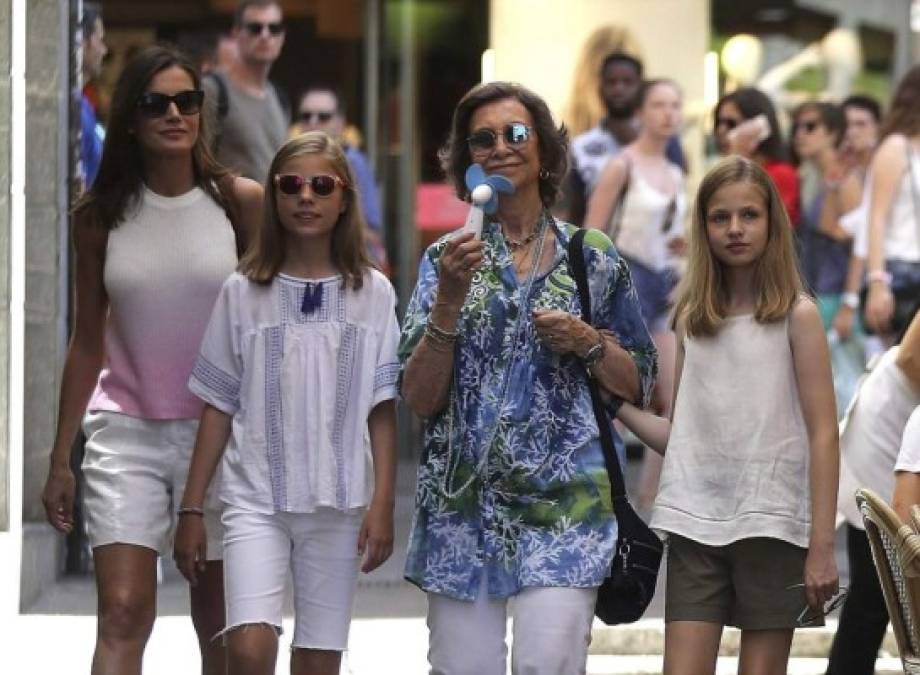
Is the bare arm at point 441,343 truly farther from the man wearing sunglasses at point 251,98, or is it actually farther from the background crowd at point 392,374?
the man wearing sunglasses at point 251,98

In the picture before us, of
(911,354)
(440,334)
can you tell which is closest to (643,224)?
(911,354)

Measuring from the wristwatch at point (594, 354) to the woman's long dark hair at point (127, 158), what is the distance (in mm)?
1351

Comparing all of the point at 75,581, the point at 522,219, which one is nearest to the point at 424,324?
the point at 522,219

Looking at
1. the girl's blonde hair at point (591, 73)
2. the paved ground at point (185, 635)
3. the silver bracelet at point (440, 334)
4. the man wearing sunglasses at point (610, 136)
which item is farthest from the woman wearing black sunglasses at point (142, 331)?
the girl's blonde hair at point (591, 73)

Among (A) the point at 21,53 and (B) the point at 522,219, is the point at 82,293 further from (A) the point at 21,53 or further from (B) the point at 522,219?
(A) the point at 21,53

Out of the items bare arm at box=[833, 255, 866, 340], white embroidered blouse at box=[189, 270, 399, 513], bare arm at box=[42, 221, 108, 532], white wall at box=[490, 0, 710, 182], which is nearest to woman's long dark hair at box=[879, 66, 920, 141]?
bare arm at box=[833, 255, 866, 340]

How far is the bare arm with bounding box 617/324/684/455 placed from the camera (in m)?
6.21

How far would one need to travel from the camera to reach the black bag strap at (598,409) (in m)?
6.03

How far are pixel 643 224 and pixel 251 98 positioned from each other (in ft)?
5.89

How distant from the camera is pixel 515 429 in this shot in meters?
5.96

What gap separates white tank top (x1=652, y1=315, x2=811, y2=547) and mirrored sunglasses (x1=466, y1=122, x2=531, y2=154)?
2.53 feet

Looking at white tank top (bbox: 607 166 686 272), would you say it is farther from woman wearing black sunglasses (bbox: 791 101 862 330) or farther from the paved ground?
the paved ground

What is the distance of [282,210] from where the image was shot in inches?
251

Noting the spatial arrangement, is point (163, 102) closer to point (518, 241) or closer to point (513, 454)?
point (518, 241)
